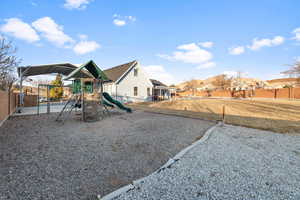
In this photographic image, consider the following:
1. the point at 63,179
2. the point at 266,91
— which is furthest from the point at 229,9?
the point at 266,91

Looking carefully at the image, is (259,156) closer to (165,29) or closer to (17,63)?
(165,29)

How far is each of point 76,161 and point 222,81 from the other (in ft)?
164

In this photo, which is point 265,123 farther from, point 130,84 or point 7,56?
point 7,56

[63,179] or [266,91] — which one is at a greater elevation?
[266,91]

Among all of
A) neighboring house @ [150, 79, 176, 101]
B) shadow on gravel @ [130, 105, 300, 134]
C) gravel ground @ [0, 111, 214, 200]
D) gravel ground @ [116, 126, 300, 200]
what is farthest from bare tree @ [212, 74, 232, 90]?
gravel ground @ [0, 111, 214, 200]

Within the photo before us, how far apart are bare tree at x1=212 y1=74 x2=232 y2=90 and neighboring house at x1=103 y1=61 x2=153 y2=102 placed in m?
33.7

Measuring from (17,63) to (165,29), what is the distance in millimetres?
14458

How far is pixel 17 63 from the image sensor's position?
35.2ft

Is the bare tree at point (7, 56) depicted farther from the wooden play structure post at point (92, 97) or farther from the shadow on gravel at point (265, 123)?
the shadow on gravel at point (265, 123)

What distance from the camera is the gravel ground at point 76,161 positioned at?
2.02m

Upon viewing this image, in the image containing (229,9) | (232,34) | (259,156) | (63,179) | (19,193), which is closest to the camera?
(19,193)

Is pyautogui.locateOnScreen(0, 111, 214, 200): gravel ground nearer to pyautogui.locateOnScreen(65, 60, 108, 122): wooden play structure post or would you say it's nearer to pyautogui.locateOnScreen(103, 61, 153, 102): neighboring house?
pyautogui.locateOnScreen(65, 60, 108, 122): wooden play structure post

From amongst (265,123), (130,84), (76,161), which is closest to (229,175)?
(76,161)

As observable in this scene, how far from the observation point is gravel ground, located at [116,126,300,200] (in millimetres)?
1950
